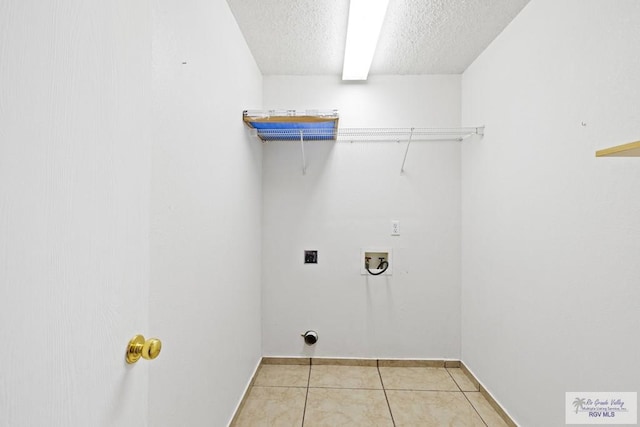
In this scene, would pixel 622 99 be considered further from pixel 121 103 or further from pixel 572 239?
pixel 121 103

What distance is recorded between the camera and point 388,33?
6.60 feet

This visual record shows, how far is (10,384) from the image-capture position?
406mm

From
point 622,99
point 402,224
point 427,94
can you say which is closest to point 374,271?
point 402,224

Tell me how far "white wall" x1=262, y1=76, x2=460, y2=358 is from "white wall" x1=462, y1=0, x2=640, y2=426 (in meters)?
0.37

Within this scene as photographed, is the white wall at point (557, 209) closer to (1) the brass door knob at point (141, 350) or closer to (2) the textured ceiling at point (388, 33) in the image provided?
(2) the textured ceiling at point (388, 33)

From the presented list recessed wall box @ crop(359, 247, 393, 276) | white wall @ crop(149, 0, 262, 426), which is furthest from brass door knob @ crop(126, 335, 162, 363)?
recessed wall box @ crop(359, 247, 393, 276)

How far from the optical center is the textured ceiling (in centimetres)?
174

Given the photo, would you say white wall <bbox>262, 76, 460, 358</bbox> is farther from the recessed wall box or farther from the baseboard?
the baseboard

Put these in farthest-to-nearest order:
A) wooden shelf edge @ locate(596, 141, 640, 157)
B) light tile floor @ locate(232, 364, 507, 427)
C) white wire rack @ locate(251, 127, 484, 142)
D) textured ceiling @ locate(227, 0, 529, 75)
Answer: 1. white wire rack @ locate(251, 127, 484, 142)
2. light tile floor @ locate(232, 364, 507, 427)
3. textured ceiling @ locate(227, 0, 529, 75)
4. wooden shelf edge @ locate(596, 141, 640, 157)

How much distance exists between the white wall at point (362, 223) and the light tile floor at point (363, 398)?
183 millimetres

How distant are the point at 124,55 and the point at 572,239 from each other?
178 centimetres

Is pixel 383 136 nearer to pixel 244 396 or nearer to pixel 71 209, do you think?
pixel 244 396

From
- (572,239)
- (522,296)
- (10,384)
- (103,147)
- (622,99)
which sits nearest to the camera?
(10,384)

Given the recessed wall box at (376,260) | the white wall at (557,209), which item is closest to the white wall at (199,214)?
the recessed wall box at (376,260)
